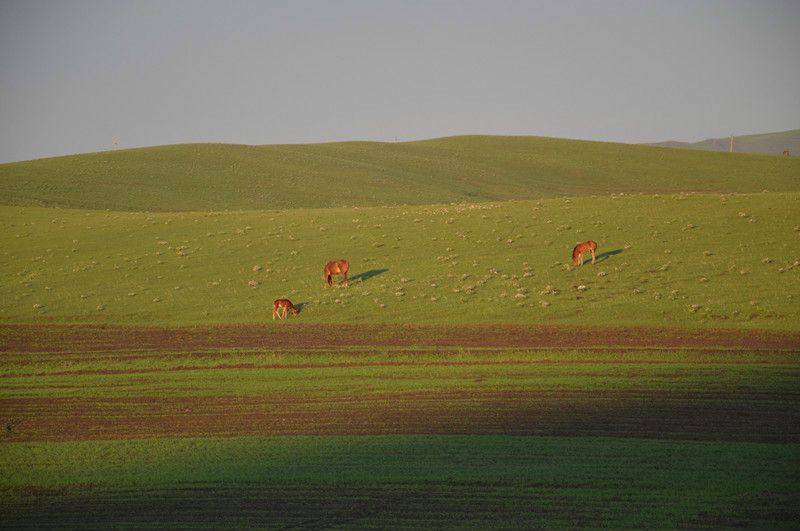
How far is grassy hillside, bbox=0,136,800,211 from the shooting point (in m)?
82.6

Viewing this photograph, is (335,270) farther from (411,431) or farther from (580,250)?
(411,431)

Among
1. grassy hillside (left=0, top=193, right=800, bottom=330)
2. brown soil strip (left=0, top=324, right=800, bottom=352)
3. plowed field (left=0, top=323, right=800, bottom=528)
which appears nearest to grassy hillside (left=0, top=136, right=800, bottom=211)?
grassy hillside (left=0, top=193, right=800, bottom=330)

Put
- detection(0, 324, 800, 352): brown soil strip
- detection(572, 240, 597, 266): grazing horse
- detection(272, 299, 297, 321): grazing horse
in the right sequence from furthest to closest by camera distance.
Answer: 1. detection(572, 240, 597, 266): grazing horse
2. detection(272, 299, 297, 321): grazing horse
3. detection(0, 324, 800, 352): brown soil strip

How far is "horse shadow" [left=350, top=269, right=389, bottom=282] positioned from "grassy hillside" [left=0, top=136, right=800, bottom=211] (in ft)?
127

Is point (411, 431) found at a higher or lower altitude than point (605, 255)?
lower

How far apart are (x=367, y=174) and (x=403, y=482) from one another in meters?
87.8

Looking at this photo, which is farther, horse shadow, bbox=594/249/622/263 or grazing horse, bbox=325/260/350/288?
horse shadow, bbox=594/249/622/263

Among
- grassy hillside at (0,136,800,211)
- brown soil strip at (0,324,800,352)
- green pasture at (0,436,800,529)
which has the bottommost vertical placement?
green pasture at (0,436,800,529)

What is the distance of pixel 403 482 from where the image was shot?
1577 cm

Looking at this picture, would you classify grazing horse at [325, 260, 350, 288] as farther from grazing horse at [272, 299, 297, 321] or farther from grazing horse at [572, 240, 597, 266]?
grazing horse at [572, 240, 597, 266]

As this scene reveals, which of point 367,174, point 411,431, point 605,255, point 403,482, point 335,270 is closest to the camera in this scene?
point 403,482

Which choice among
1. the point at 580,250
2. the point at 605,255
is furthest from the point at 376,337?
the point at 605,255

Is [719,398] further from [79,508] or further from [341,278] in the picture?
[341,278]

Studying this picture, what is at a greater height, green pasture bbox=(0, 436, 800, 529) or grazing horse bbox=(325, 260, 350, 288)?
grazing horse bbox=(325, 260, 350, 288)
